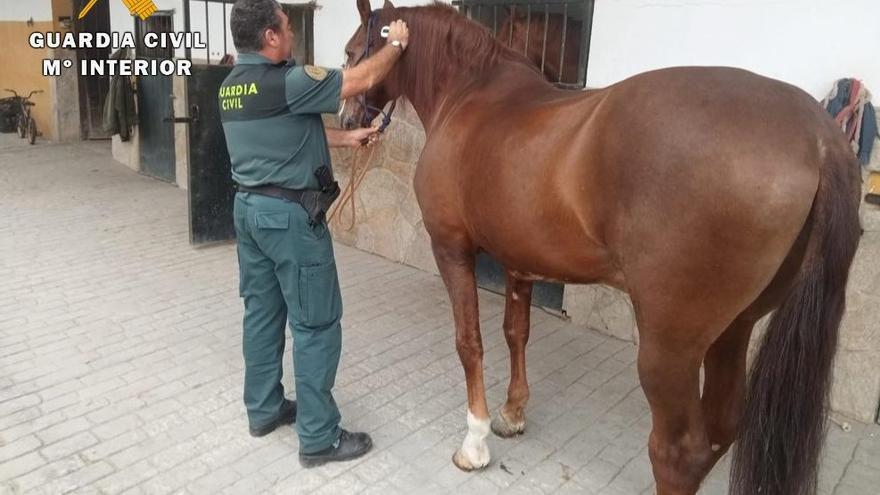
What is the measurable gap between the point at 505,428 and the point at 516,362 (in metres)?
0.30

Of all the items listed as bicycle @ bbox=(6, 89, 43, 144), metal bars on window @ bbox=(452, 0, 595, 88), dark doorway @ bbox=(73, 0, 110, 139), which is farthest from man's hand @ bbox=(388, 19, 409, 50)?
bicycle @ bbox=(6, 89, 43, 144)

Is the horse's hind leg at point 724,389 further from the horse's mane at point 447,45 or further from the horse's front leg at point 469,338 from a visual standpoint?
the horse's mane at point 447,45

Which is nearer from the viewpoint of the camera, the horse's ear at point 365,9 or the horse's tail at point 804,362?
the horse's tail at point 804,362

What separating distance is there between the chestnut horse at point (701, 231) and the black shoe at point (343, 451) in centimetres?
103

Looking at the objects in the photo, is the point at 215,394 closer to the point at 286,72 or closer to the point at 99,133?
the point at 286,72

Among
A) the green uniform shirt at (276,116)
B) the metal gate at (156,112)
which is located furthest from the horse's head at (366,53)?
the metal gate at (156,112)

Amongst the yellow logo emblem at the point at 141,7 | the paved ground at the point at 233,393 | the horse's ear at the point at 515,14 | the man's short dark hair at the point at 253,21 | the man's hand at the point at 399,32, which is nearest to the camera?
the man's short dark hair at the point at 253,21

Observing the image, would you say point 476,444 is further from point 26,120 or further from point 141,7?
point 26,120

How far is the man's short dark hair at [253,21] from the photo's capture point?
241 cm

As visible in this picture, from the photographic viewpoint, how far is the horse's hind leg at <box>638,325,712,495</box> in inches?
76.7

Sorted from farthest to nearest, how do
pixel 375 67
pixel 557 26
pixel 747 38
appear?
pixel 557 26 < pixel 747 38 < pixel 375 67

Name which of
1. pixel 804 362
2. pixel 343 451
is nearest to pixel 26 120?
pixel 343 451

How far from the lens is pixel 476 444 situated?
2740 millimetres

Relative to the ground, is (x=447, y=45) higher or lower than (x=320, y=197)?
higher
